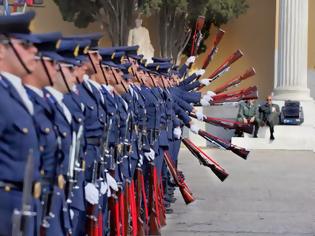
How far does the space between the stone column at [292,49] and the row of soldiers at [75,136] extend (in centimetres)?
1518

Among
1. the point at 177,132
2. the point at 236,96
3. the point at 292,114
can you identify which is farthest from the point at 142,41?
the point at 177,132

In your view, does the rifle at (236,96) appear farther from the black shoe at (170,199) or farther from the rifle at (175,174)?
the rifle at (175,174)

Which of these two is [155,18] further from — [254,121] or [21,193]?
[21,193]

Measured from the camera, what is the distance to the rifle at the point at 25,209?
2639 mm

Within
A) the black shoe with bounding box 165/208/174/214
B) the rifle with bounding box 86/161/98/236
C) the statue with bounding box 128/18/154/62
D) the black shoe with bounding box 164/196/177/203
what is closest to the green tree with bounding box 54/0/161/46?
the statue with bounding box 128/18/154/62

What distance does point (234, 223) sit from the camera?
7.41 metres

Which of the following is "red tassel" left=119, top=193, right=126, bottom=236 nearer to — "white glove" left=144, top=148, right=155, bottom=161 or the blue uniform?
"white glove" left=144, top=148, right=155, bottom=161

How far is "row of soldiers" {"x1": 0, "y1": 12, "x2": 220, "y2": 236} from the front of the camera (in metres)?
2.89

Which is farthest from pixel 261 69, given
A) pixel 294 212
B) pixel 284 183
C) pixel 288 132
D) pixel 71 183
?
pixel 71 183

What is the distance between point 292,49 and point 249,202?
13.1 metres

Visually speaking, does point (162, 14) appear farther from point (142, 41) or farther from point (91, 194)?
point (91, 194)

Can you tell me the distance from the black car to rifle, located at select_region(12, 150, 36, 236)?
1734cm

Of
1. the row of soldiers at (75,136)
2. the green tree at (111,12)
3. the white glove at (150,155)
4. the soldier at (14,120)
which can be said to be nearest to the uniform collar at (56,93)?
the row of soldiers at (75,136)

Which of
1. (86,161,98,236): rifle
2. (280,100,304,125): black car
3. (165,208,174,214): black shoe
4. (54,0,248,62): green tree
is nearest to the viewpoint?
(86,161,98,236): rifle
